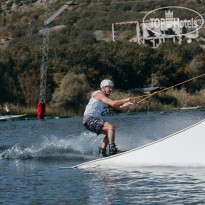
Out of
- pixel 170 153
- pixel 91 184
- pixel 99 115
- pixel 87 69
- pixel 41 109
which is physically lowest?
pixel 91 184

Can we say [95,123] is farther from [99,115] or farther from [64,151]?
[64,151]

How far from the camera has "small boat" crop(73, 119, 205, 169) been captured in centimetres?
1294

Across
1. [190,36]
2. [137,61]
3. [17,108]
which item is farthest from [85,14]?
[17,108]

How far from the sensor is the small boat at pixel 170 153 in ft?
42.4

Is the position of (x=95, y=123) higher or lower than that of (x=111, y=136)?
higher

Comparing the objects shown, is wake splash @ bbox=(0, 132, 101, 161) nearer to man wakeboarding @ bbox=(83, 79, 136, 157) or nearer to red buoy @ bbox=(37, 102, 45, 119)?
man wakeboarding @ bbox=(83, 79, 136, 157)

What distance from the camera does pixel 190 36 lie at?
10619 centimetres

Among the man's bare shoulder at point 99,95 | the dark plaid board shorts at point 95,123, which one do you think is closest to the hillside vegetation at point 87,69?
the dark plaid board shorts at point 95,123

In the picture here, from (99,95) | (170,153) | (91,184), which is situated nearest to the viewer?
(91,184)

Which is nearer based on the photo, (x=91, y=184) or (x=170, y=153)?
(x=91, y=184)

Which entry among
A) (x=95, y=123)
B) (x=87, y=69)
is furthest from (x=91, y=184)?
(x=87, y=69)

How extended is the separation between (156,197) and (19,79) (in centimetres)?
4453

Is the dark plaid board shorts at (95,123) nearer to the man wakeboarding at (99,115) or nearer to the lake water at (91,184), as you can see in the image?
the man wakeboarding at (99,115)

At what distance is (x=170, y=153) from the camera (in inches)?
520
